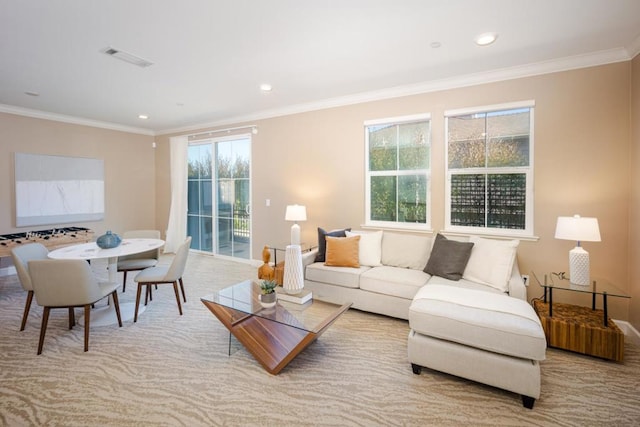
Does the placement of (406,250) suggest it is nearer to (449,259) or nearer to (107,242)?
(449,259)

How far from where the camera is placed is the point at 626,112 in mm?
2912

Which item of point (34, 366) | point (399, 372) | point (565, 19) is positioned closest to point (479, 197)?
point (565, 19)

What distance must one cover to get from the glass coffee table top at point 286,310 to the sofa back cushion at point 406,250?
3.98 ft

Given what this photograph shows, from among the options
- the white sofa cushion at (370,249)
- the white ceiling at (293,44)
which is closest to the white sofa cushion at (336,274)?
the white sofa cushion at (370,249)

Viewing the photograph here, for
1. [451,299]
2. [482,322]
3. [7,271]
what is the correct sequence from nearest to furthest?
[482,322]
[451,299]
[7,271]

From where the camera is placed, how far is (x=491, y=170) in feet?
11.7

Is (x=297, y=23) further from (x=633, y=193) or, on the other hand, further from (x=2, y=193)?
(x=2, y=193)

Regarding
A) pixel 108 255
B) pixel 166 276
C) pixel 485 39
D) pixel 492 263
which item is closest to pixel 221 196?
pixel 166 276

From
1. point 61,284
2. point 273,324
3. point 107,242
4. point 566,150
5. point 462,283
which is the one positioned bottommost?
point 273,324

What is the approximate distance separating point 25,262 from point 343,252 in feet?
10.4

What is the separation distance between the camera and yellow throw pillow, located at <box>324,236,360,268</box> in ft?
11.8

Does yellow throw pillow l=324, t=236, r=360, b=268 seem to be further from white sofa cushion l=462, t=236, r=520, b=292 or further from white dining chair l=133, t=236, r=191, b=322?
white dining chair l=133, t=236, r=191, b=322

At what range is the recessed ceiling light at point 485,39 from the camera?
2.66m

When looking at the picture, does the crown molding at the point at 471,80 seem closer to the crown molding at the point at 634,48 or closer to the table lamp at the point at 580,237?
the crown molding at the point at 634,48
